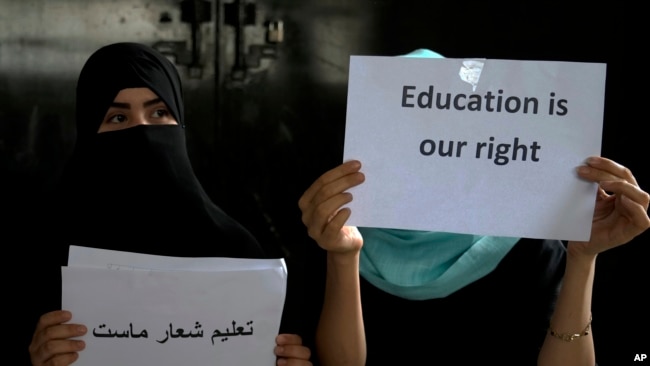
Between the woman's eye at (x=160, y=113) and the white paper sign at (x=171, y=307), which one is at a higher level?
the woman's eye at (x=160, y=113)

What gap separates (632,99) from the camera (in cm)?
309

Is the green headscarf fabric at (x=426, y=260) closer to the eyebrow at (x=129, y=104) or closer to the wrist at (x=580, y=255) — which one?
the wrist at (x=580, y=255)

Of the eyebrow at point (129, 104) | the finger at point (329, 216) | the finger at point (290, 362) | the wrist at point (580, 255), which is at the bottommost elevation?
the finger at point (290, 362)

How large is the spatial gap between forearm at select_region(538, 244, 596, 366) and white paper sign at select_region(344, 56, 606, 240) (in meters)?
0.12

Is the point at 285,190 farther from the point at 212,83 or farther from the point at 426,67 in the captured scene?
the point at 426,67

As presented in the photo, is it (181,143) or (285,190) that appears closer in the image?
(181,143)

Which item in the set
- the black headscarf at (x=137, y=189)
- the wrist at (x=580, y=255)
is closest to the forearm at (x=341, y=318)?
the black headscarf at (x=137, y=189)

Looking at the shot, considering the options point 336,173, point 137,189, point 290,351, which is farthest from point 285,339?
point 137,189

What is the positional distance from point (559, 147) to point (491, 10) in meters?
1.78

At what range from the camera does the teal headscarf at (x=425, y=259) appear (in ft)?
5.65

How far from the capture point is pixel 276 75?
3049mm

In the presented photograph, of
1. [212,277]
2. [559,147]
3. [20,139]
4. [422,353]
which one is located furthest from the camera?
[20,139]

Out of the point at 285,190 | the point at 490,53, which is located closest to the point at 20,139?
the point at 285,190

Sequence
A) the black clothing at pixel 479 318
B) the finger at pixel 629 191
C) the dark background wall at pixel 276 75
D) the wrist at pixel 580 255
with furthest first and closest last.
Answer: the dark background wall at pixel 276 75, the black clothing at pixel 479 318, the wrist at pixel 580 255, the finger at pixel 629 191
